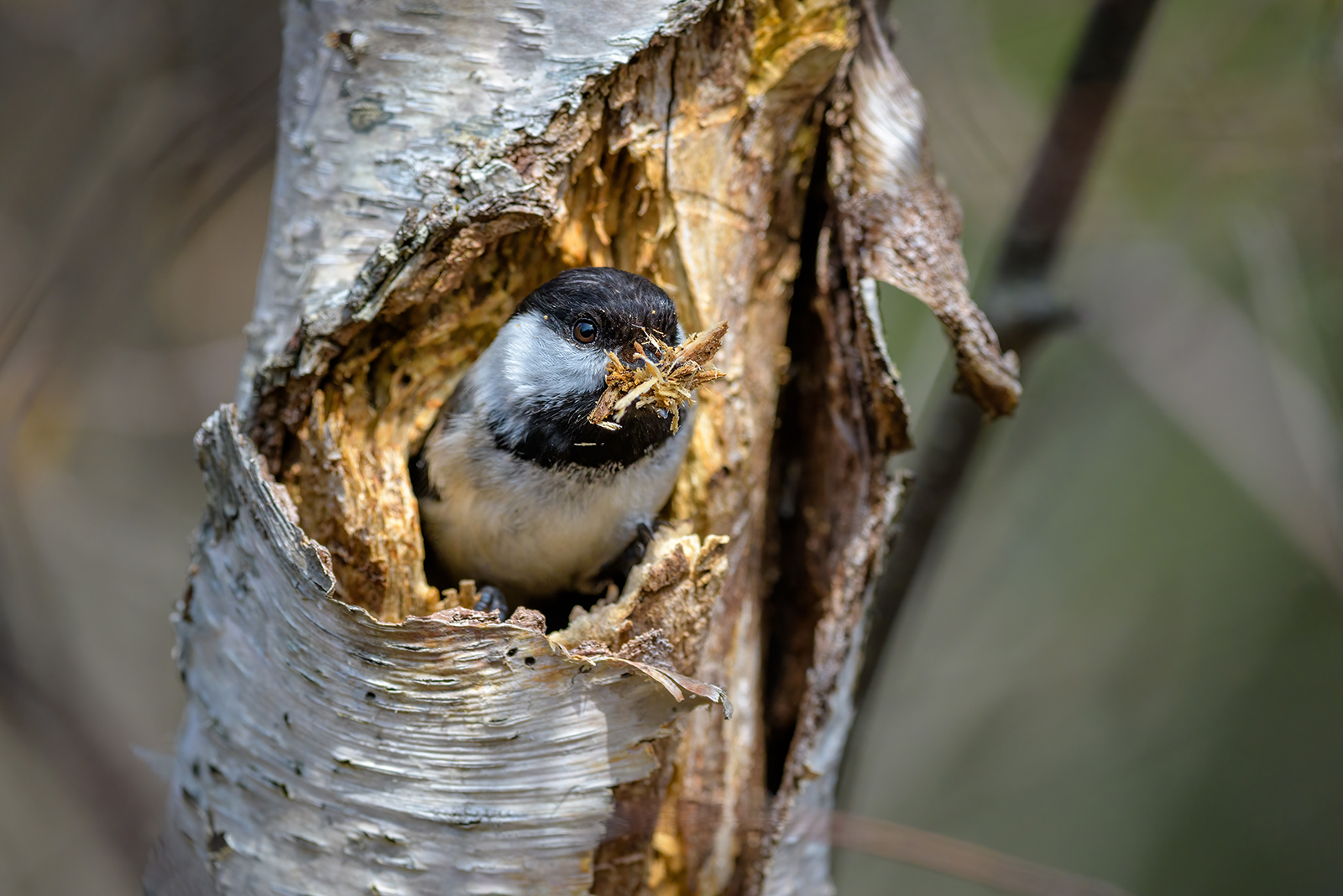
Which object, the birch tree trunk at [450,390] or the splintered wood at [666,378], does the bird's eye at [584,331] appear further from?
the birch tree trunk at [450,390]

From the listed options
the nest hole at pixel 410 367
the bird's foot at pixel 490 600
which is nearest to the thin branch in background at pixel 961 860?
the bird's foot at pixel 490 600

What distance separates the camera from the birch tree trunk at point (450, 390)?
4.87 ft

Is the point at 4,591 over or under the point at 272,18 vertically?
under

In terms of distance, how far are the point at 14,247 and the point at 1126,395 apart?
4958mm

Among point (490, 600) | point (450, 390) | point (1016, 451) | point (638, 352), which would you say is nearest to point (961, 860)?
point (490, 600)

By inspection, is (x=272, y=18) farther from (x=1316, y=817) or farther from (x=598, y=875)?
(x=1316, y=817)

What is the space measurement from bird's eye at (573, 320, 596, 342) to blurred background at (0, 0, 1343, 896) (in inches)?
47.9

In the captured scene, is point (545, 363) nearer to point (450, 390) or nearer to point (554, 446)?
point (554, 446)

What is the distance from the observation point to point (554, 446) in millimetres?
1905

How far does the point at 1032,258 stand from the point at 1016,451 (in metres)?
2.02

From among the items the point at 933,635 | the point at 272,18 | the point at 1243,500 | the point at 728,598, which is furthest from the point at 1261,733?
the point at 272,18

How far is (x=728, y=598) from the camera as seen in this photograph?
6.35 feet

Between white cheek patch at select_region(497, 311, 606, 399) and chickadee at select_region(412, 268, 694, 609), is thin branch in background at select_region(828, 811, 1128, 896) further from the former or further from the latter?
white cheek patch at select_region(497, 311, 606, 399)

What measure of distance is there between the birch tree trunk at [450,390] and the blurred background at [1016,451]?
2.31ft
